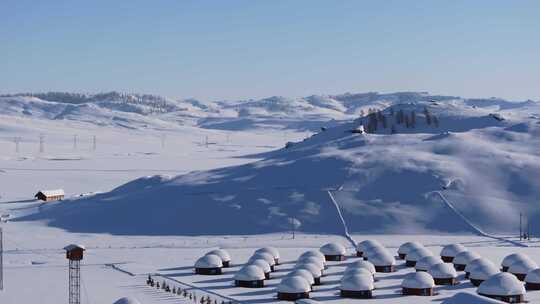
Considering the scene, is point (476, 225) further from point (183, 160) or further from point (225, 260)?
point (183, 160)

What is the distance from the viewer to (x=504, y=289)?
56.4 m

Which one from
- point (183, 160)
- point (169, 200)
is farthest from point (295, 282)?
point (183, 160)

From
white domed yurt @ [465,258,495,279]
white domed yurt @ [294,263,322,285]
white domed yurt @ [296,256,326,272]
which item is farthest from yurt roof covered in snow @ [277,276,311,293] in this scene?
white domed yurt @ [465,258,495,279]

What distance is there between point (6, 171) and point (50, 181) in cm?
1739

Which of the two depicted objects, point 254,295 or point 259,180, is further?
point 259,180

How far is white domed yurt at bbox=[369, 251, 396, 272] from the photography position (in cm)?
6925

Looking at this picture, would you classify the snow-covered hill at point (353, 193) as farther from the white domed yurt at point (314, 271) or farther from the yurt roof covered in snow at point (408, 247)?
the white domed yurt at point (314, 271)

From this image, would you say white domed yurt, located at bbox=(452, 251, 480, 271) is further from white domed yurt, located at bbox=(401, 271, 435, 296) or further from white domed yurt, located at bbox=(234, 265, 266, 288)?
white domed yurt, located at bbox=(234, 265, 266, 288)

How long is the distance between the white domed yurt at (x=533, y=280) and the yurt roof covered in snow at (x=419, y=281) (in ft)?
23.5

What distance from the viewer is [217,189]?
101875 mm

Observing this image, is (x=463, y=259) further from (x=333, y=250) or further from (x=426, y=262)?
(x=333, y=250)

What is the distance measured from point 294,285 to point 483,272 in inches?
565

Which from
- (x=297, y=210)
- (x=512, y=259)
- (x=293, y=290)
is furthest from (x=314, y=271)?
(x=297, y=210)

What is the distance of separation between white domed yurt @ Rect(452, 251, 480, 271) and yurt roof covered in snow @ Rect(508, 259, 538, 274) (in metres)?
3.68
